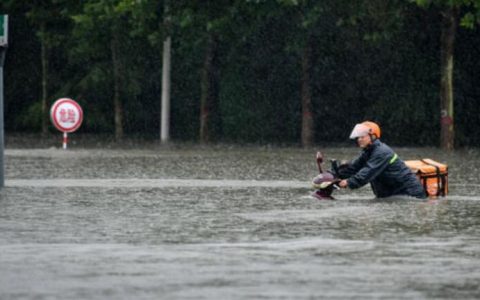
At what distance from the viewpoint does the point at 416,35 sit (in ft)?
162

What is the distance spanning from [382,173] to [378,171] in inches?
7.9

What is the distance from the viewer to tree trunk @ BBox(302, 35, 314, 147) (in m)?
48.5

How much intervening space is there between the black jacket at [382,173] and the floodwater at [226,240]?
13.4 inches

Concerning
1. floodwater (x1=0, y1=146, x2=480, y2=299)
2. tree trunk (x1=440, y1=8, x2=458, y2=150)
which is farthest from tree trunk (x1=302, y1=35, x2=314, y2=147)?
floodwater (x1=0, y1=146, x2=480, y2=299)

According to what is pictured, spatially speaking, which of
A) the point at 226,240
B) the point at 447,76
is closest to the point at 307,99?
the point at 447,76

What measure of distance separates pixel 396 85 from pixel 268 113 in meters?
5.75

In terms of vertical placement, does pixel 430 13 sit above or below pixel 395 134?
above

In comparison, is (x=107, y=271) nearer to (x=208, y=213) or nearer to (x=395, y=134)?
(x=208, y=213)

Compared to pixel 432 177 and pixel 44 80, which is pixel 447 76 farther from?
pixel 432 177

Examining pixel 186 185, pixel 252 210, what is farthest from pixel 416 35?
pixel 252 210

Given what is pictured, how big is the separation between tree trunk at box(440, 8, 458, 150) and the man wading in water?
912 inches

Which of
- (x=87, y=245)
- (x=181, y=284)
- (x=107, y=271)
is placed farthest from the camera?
(x=87, y=245)

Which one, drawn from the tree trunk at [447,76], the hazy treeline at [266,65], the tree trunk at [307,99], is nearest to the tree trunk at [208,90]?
the hazy treeline at [266,65]

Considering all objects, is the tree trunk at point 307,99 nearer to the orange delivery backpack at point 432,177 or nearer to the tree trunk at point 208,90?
the tree trunk at point 208,90
